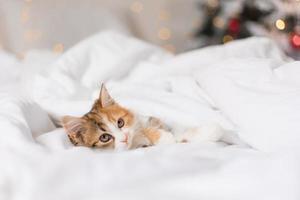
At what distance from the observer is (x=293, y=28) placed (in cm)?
224

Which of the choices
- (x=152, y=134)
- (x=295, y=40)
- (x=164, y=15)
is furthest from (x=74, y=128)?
(x=164, y=15)

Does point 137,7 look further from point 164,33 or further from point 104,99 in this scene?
point 104,99

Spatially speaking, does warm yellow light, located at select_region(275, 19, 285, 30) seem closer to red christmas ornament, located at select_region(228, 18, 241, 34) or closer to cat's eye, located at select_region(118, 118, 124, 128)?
red christmas ornament, located at select_region(228, 18, 241, 34)

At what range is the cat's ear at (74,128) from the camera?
95cm

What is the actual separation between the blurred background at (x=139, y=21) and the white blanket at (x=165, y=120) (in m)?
0.69

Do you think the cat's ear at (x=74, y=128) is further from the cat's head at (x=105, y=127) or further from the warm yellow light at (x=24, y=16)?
the warm yellow light at (x=24, y=16)

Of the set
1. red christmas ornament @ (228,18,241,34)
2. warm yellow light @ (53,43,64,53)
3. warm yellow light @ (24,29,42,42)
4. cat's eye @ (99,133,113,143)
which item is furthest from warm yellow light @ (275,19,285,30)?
cat's eye @ (99,133,113,143)

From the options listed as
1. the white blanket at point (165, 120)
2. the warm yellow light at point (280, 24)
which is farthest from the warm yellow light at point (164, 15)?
the white blanket at point (165, 120)

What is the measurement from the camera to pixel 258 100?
94 centimetres

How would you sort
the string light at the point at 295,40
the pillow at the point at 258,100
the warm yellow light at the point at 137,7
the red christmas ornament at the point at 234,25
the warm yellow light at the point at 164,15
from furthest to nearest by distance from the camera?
the warm yellow light at the point at 164,15, the warm yellow light at the point at 137,7, the red christmas ornament at the point at 234,25, the string light at the point at 295,40, the pillow at the point at 258,100

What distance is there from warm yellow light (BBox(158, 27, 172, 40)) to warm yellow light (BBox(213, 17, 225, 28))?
448mm

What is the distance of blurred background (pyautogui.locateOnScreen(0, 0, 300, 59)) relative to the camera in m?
2.24

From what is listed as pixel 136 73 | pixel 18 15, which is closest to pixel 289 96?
pixel 136 73

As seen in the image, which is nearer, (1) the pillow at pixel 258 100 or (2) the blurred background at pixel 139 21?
(1) the pillow at pixel 258 100
